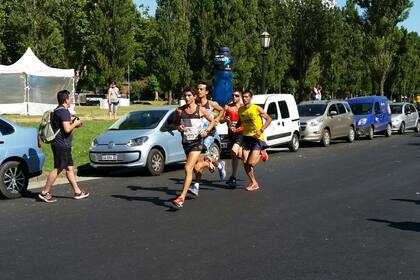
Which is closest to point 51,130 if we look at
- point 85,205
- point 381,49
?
point 85,205

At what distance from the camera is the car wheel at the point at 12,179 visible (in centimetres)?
997

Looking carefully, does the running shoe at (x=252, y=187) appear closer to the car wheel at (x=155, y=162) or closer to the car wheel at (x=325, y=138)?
the car wheel at (x=155, y=162)

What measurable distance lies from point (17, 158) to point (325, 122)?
13033mm

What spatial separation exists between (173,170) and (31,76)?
19.5 metres

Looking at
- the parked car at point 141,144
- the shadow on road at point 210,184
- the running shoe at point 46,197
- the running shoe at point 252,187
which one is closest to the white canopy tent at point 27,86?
the parked car at point 141,144

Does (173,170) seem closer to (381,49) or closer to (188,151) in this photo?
(188,151)

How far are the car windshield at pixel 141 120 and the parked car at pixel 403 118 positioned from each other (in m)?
16.6

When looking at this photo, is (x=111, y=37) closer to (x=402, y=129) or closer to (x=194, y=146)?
(x=402, y=129)

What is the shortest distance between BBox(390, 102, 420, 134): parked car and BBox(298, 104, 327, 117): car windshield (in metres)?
7.37

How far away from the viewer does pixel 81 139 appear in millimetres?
18141

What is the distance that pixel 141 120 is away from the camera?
14.0 metres

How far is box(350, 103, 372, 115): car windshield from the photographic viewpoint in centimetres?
2473

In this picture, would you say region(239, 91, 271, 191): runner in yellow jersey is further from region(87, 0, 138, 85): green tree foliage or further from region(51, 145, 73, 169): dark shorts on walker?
region(87, 0, 138, 85): green tree foliage

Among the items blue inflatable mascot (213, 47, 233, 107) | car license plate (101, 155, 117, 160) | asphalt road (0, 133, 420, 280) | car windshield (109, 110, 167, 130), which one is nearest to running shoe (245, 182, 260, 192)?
asphalt road (0, 133, 420, 280)
